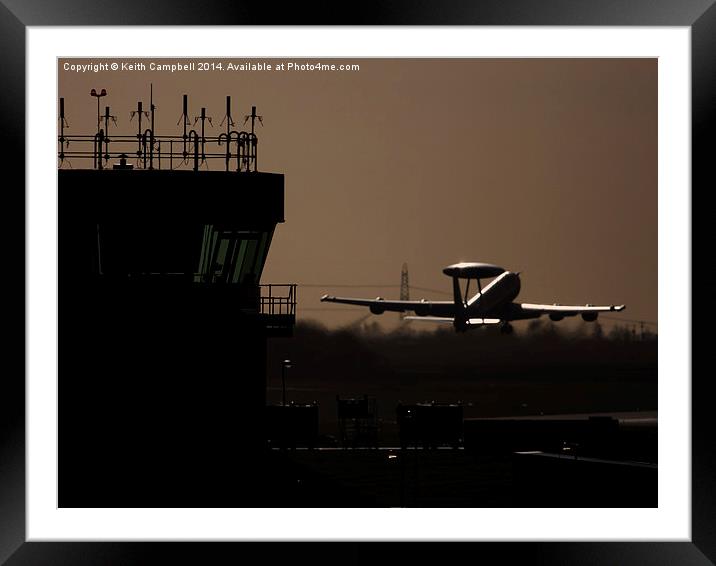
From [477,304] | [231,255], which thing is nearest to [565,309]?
[477,304]

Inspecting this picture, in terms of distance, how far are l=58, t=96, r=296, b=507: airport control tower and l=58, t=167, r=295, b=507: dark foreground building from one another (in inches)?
1.2

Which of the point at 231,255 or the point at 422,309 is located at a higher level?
the point at 231,255

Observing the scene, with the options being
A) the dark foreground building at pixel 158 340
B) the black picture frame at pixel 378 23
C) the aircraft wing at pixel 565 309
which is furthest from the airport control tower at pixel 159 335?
the aircraft wing at pixel 565 309

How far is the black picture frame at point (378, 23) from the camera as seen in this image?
13.9m

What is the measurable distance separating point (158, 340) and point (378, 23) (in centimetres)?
2052

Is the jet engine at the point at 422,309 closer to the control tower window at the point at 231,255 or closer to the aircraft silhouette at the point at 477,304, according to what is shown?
the aircraft silhouette at the point at 477,304

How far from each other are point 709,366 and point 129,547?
721cm

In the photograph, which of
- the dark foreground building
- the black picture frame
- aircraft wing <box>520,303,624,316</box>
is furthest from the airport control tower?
aircraft wing <box>520,303,624,316</box>

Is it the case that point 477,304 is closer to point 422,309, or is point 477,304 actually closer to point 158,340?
point 422,309

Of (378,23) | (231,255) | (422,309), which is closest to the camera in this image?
(378,23)

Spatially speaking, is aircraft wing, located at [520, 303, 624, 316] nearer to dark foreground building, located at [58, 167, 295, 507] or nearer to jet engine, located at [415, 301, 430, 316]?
jet engine, located at [415, 301, 430, 316]

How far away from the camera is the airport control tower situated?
3144 centimetres

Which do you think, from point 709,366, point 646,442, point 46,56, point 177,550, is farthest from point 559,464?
point 646,442

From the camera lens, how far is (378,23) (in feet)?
45.7
